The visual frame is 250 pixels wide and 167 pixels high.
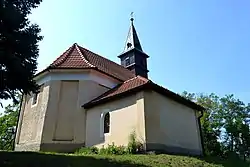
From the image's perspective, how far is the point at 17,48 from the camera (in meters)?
9.41

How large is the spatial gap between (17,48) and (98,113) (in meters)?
6.98

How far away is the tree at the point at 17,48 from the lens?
888 cm

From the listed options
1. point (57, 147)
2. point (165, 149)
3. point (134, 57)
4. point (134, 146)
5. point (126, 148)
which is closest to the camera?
point (134, 146)

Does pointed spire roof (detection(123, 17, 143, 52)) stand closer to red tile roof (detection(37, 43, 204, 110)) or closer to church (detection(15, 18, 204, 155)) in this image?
red tile roof (detection(37, 43, 204, 110))

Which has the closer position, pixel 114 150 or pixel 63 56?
pixel 114 150

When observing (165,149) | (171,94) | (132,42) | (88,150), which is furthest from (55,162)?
(132,42)

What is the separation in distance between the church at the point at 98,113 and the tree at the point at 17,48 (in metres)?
2.56

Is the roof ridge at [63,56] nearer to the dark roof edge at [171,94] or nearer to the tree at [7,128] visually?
the dark roof edge at [171,94]

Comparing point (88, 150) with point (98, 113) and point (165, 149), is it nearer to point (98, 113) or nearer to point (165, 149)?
Answer: point (98, 113)

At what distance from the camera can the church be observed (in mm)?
13203

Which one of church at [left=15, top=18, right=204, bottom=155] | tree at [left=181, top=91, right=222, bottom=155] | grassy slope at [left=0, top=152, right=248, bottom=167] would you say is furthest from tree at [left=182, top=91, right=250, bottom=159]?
grassy slope at [left=0, top=152, right=248, bottom=167]

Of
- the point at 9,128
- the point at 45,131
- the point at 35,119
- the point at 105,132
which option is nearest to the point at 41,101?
the point at 35,119

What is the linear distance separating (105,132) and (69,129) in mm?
2588

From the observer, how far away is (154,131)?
1267 centimetres
